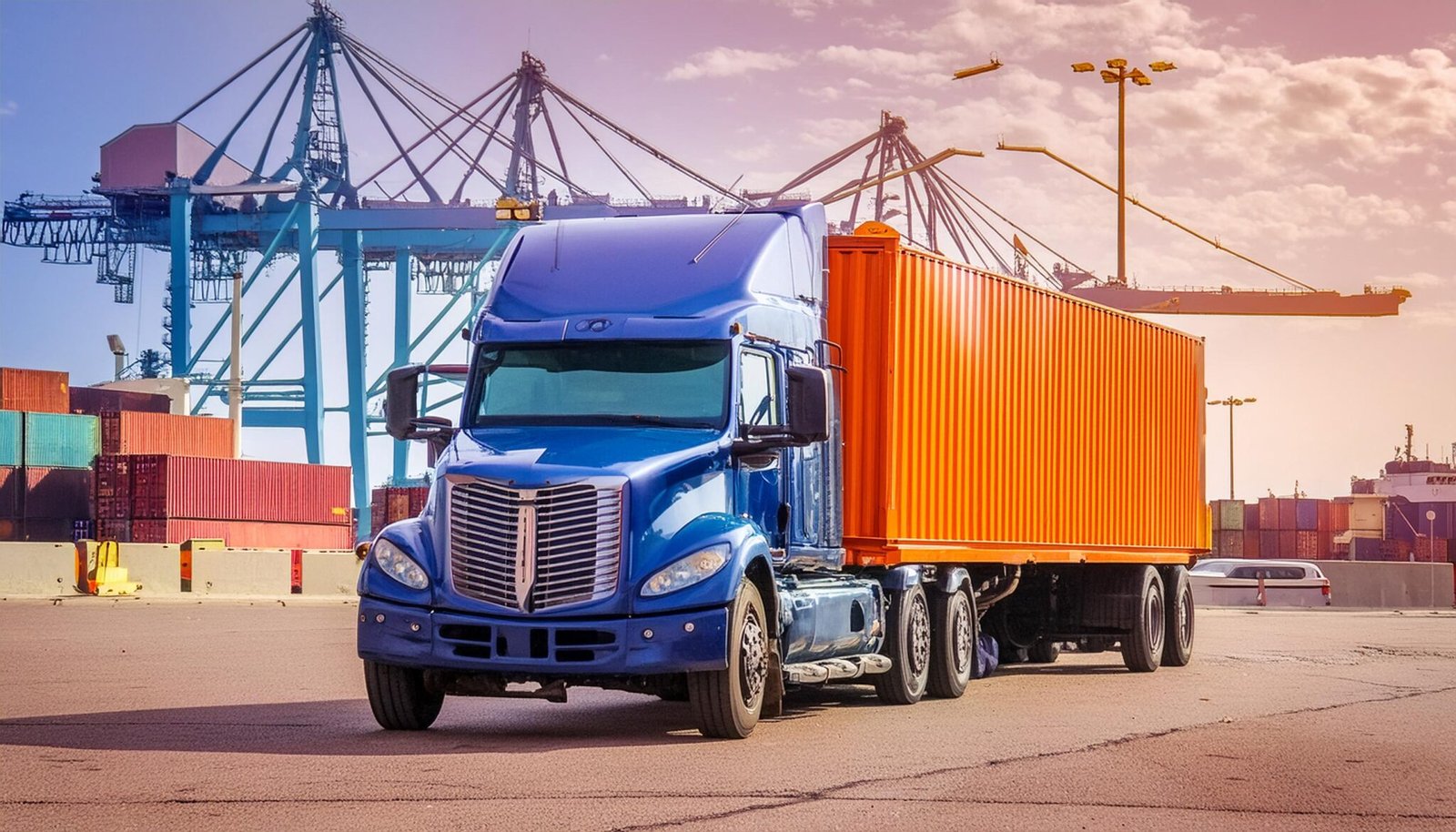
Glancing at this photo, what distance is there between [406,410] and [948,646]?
5.47 m

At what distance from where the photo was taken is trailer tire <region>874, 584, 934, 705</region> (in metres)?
14.7

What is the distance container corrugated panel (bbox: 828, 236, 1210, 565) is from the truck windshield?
287cm

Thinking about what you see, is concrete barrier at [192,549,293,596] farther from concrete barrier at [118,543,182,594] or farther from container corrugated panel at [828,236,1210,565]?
container corrugated panel at [828,236,1210,565]

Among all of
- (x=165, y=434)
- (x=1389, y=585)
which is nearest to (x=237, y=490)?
(x=165, y=434)

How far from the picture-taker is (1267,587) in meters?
Result: 48.5

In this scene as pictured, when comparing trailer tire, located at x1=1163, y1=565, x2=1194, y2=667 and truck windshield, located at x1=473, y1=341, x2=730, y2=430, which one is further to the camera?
trailer tire, located at x1=1163, y1=565, x2=1194, y2=667

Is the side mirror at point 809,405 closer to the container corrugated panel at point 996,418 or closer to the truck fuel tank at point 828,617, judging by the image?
the truck fuel tank at point 828,617

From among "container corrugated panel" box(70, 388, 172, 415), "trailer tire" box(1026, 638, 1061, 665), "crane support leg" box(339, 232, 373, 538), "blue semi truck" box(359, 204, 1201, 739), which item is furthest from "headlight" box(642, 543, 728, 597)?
"crane support leg" box(339, 232, 373, 538)

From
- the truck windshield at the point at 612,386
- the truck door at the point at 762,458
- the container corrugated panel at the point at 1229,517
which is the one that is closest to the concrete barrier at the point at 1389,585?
the container corrugated panel at the point at 1229,517

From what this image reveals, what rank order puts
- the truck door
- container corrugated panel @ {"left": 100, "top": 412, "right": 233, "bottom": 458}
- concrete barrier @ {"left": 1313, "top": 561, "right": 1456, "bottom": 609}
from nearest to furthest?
the truck door → concrete barrier @ {"left": 1313, "top": 561, "right": 1456, "bottom": 609} → container corrugated panel @ {"left": 100, "top": 412, "right": 233, "bottom": 458}

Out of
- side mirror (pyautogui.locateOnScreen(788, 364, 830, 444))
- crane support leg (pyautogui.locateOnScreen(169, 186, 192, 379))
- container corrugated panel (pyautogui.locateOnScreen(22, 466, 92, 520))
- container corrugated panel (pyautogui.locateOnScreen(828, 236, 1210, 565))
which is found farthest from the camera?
crane support leg (pyautogui.locateOnScreen(169, 186, 192, 379))

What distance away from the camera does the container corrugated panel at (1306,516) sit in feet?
263

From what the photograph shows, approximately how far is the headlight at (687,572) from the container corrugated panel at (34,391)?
172 feet

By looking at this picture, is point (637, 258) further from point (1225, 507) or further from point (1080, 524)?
point (1225, 507)
